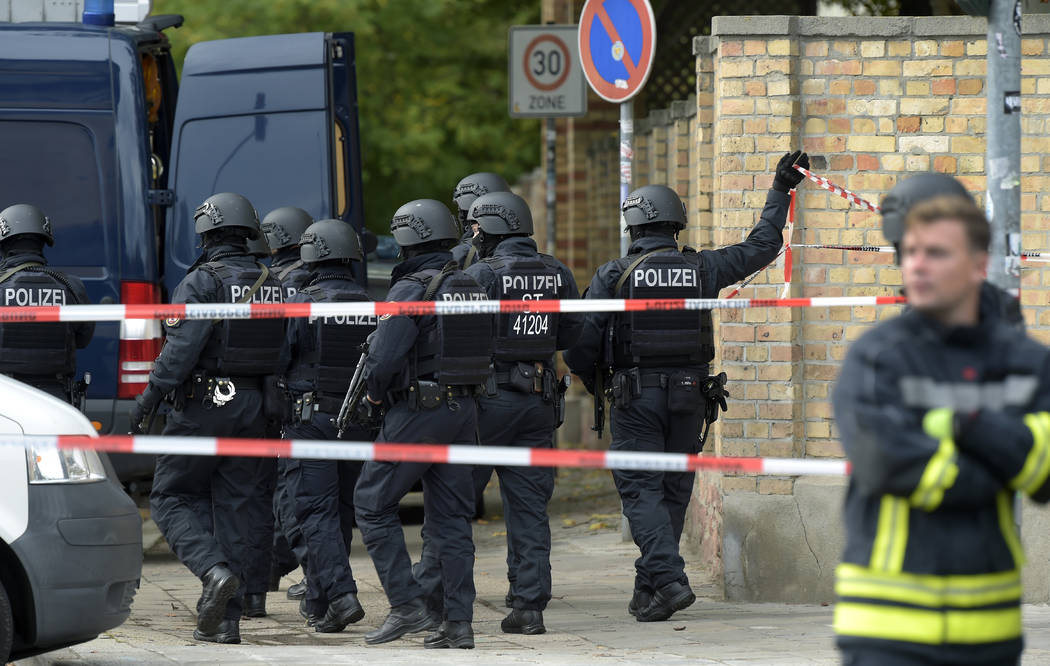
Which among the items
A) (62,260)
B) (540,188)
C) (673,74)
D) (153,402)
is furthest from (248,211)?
(540,188)

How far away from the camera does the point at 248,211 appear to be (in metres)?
7.63

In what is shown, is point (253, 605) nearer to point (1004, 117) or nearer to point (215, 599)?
point (215, 599)

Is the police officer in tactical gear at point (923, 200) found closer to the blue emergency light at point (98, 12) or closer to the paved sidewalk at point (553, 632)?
the paved sidewalk at point (553, 632)

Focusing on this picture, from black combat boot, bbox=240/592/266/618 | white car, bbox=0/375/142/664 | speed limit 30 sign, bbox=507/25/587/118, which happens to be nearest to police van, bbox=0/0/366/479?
black combat boot, bbox=240/592/266/618

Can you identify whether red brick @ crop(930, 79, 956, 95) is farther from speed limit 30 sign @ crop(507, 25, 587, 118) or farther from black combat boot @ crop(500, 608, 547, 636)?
speed limit 30 sign @ crop(507, 25, 587, 118)

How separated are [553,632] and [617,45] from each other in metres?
3.58

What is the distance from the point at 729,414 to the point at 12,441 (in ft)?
11.6

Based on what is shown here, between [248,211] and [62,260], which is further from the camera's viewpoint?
[62,260]

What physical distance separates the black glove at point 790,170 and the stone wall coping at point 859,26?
2.09 ft

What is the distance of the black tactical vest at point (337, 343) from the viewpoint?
7410 mm

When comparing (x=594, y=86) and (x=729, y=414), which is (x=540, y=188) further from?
(x=729, y=414)

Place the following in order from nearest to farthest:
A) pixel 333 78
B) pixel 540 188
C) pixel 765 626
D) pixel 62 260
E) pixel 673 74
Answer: pixel 765 626, pixel 62 260, pixel 333 78, pixel 673 74, pixel 540 188

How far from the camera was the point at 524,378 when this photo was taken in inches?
286

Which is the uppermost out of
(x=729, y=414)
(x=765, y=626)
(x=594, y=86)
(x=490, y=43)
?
(x=490, y=43)
